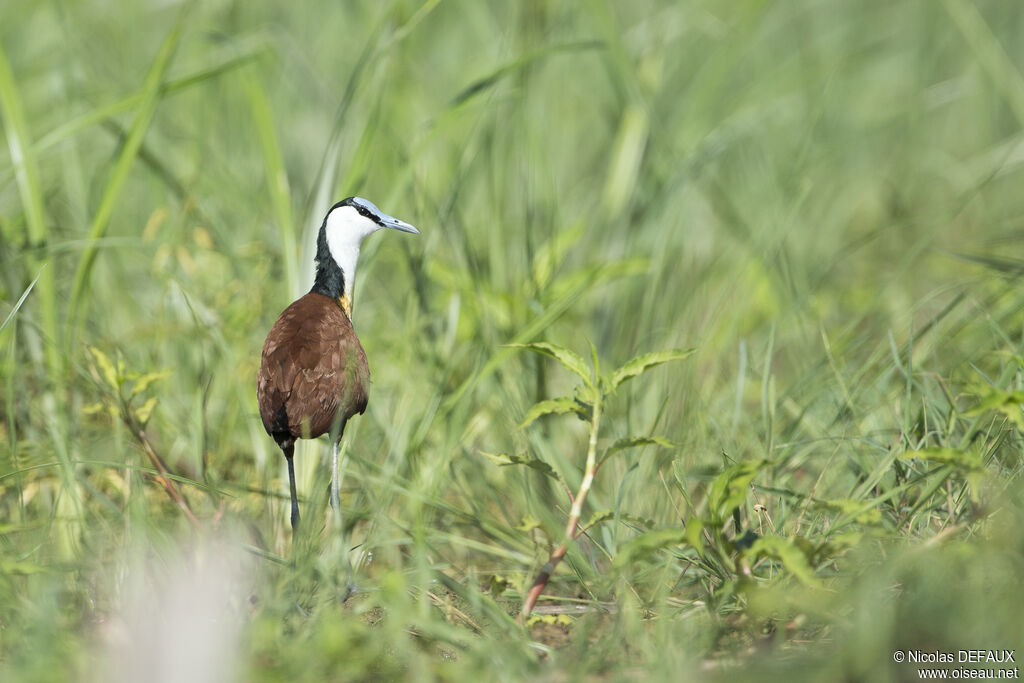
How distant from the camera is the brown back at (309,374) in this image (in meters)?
1.91

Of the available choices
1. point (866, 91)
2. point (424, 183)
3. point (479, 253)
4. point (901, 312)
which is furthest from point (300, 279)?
point (866, 91)

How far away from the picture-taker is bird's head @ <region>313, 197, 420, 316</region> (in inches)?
78.0

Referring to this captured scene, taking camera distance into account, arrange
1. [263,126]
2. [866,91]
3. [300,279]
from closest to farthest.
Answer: [300,279] → [263,126] → [866,91]

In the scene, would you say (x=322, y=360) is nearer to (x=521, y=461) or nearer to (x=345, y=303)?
(x=345, y=303)

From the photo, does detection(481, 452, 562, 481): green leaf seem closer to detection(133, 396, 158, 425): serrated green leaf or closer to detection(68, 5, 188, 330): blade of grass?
→ detection(133, 396, 158, 425): serrated green leaf

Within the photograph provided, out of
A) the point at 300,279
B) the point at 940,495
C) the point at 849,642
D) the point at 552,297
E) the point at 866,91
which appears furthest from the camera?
the point at 866,91

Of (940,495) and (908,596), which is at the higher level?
(940,495)

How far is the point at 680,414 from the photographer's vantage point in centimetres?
284

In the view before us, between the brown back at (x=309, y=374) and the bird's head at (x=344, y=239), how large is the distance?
0.09 metres

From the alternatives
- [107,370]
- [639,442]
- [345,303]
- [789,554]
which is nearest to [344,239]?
[345,303]

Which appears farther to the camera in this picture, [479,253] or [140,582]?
[479,253]

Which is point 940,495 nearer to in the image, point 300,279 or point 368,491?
point 368,491

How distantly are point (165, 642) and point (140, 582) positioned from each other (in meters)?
0.25

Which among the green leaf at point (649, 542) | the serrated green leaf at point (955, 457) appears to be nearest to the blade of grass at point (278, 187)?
the green leaf at point (649, 542)
